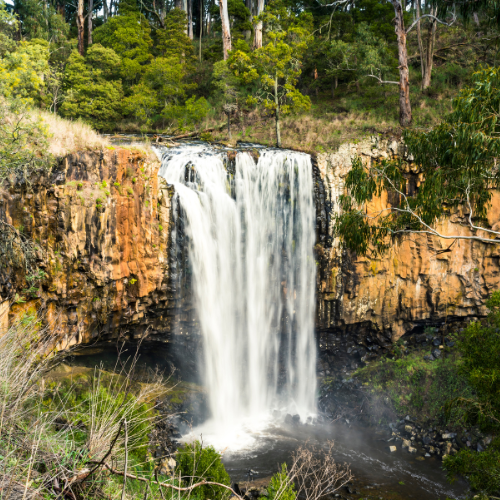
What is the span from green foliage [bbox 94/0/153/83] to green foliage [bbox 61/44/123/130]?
1580 mm

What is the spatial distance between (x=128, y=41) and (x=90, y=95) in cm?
611

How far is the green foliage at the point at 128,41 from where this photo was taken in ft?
78.5

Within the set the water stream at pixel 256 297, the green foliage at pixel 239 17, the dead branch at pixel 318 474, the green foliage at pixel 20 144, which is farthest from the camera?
the green foliage at pixel 239 17

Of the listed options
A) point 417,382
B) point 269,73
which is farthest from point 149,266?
point 269,73

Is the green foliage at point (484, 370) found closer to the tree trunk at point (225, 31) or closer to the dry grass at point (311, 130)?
the dry grass at point (311, 130)

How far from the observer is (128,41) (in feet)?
83.7

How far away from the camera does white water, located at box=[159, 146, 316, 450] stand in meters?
13.9

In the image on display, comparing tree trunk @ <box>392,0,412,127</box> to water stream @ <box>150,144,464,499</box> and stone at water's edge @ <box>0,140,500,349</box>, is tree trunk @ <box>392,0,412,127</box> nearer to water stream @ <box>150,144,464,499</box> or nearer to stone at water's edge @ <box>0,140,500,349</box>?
stone at water's edge @ <box>0,140,500,349</box>

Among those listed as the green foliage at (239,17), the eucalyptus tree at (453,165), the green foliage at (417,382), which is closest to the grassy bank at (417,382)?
the green foliage at (417,382)

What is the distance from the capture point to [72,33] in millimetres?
32188

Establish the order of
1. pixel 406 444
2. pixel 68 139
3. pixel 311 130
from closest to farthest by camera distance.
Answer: pixel 68 139 < pixel 406 444 < pixel 311 130

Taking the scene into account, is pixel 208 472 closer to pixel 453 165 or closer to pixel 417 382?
pixel 453 165

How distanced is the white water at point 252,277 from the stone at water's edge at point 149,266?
2.35 ft

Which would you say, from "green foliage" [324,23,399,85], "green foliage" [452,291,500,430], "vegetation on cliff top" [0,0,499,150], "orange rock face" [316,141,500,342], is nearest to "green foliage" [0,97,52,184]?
"vegetation on cliff top" [0,0,499,150]
